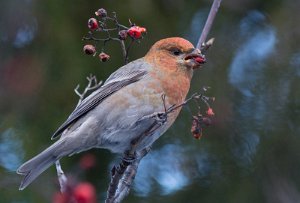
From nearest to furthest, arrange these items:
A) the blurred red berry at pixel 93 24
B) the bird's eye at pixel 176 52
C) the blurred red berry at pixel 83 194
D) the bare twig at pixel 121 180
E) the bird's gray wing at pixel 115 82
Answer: the blurred red berry at pixel 83 194, the bare twig at pixel 121 180, the blurred red berry at pixel 93 24, the bird's gray wing at pixel 115 82, the bird's eye at pixel 176 52

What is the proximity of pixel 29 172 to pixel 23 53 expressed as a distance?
0.94m

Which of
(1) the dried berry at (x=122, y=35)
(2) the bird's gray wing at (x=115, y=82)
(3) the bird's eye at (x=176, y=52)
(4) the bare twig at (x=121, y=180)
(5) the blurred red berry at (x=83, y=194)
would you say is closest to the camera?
(5) the blurred red berry at (x=83, y=194)

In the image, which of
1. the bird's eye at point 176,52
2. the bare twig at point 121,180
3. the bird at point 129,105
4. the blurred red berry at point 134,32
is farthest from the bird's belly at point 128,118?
the blurred red berry at point 134,32

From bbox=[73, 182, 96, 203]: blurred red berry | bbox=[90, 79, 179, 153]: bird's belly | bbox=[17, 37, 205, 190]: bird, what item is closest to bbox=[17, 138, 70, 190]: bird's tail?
bbox=[17, 37, 205, 190]: bird

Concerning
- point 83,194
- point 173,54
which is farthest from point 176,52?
point 83,194

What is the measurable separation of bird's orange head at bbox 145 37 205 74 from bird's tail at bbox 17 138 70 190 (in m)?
0.83

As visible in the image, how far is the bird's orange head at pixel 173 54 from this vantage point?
3.87 meters

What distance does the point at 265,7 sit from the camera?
452 cm

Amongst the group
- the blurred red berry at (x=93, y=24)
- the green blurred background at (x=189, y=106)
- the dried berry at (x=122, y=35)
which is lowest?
the green blurred background at (x=189, y=106)

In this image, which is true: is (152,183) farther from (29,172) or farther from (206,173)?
(29,172)

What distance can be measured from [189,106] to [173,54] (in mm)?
355

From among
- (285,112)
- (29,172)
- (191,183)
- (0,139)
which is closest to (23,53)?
(0,139)

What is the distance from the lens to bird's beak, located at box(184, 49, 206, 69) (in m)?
3.50

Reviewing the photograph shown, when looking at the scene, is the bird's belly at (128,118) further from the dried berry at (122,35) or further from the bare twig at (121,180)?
the dried berry at (122,35)
